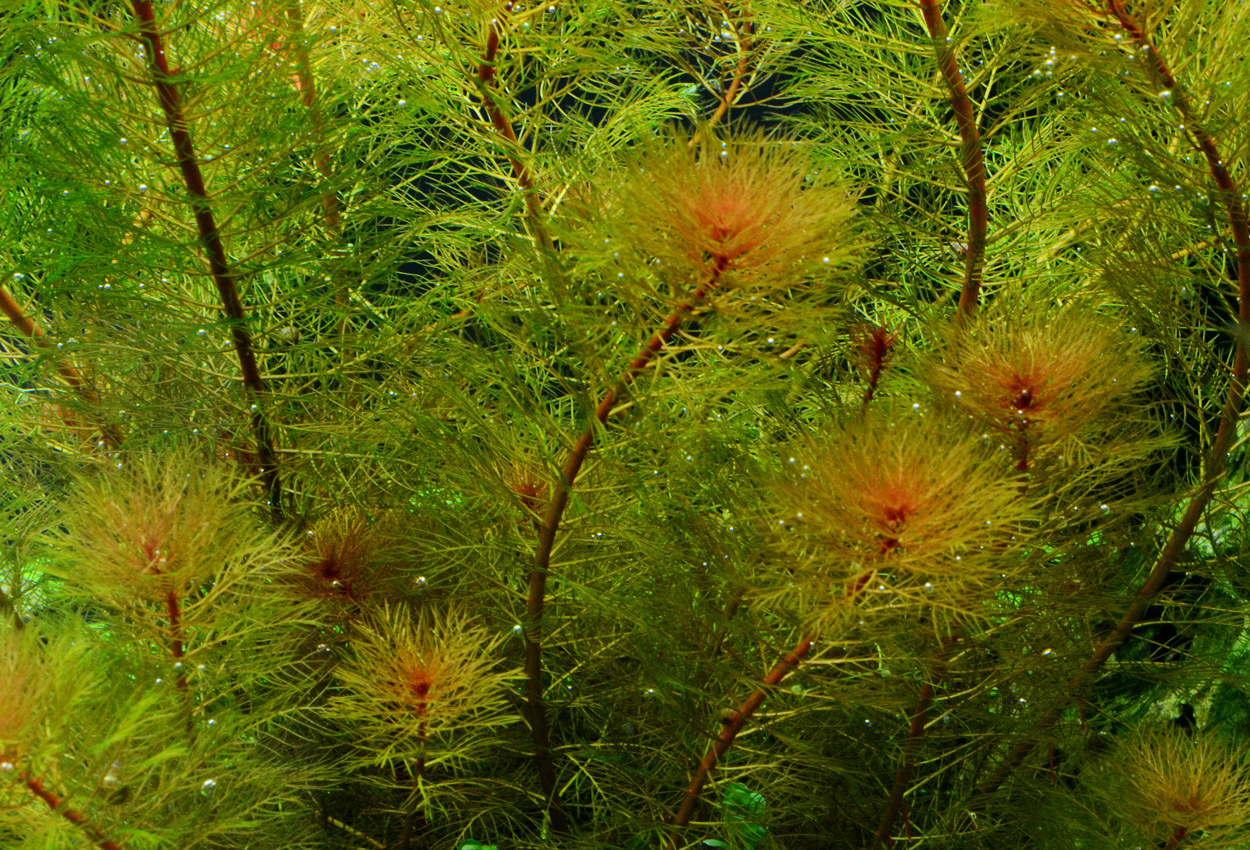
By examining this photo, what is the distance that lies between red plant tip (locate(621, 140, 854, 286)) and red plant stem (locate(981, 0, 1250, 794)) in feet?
0.64

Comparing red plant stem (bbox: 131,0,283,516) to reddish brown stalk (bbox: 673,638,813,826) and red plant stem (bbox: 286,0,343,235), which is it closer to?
red plant stem (bbox: 286,0,343,235)

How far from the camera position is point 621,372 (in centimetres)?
54

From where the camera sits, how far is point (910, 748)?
64 centimetres

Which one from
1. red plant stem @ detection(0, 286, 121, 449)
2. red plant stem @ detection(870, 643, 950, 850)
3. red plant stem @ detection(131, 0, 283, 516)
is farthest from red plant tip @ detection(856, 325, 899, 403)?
red plant stem @ detection(0, 286, 121, 449)

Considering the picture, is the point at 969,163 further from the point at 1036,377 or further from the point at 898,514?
the point at 898,514

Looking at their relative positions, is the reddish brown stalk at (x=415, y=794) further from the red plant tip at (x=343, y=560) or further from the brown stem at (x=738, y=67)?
the brown stem at (x=738, y=67)

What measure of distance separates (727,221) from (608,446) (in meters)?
0.15

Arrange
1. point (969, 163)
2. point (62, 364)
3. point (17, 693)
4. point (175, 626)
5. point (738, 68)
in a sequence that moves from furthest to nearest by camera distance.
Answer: point (738, 68)
point (62, 364)
point (969, 163)
point (175, 626)
point (17, 693)

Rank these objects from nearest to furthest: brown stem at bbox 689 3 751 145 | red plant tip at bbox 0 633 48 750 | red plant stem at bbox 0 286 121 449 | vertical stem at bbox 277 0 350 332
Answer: red plant tip at bbox 0 633 48 750, vertical stem at bbox 277 0 350 332, red plant stem at bbox 0 286 121 449, brown stem at bbox 689 3 751 145

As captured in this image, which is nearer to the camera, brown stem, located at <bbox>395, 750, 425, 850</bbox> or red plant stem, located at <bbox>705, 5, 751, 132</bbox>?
brown stem, located at <bbox>395, 750, 425, 850</bbox>

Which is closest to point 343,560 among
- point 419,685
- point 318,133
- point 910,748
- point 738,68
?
point 419,685

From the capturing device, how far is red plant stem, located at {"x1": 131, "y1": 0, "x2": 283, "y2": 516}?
57 cm

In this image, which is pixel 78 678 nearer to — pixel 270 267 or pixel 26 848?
pixel 26 848

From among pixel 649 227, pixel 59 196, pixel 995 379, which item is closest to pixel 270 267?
pixel 59 196
